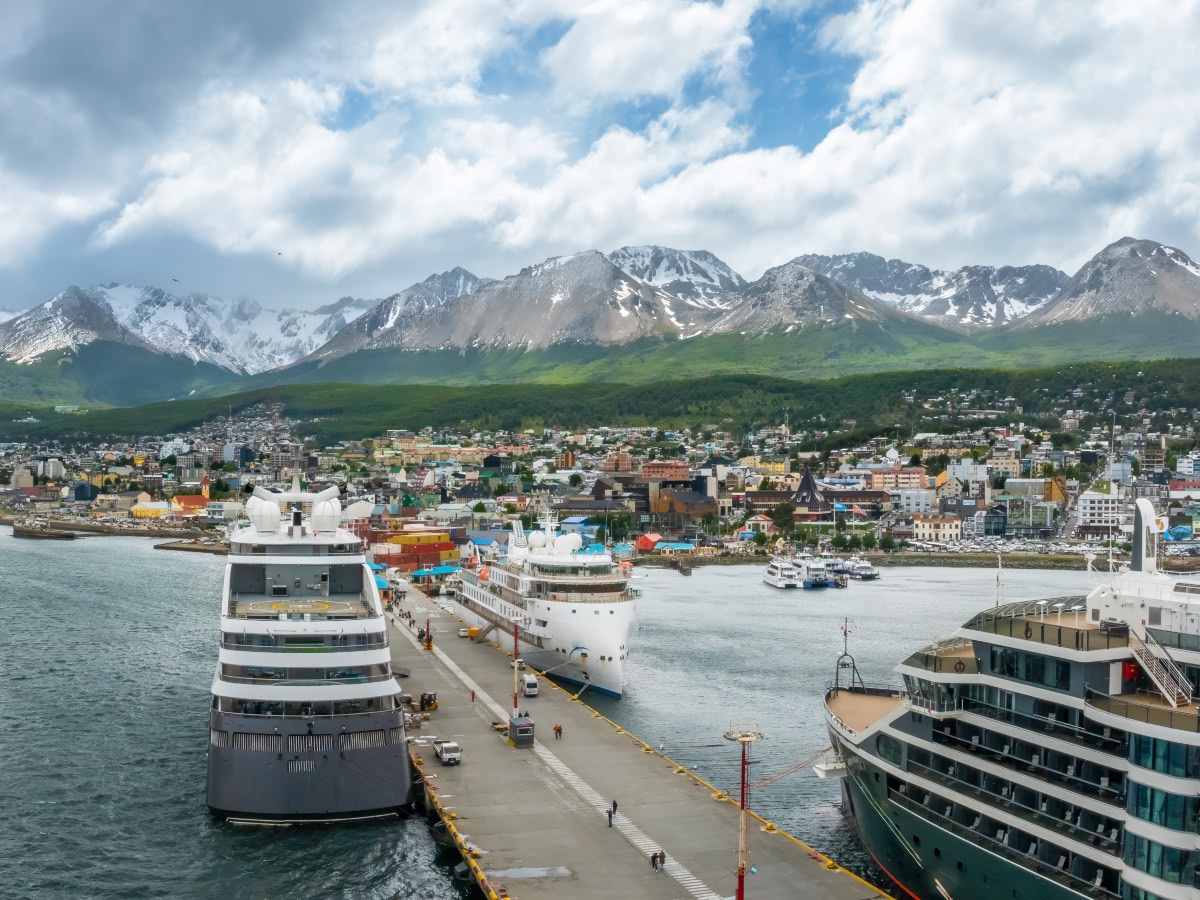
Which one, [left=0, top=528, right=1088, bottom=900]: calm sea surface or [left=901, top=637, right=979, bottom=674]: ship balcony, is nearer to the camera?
[left=901, top=637, right=979, bottom=674]: ship balcony

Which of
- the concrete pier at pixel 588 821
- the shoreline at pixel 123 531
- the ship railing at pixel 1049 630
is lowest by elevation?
the shoreline at pixel 123 531

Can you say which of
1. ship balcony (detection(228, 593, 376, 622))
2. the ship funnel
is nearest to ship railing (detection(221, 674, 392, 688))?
ship balcony (detection(228, 593, 376, 622))

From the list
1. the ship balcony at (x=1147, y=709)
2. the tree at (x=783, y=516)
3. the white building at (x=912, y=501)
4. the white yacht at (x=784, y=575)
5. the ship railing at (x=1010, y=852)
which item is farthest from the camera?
the white building at (x=912, y=501)

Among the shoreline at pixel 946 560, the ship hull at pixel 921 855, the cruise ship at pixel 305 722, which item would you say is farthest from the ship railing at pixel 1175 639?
the shoreline at pixel 946 560

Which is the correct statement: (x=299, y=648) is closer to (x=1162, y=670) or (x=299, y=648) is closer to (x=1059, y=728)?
(x=1059, y=728)

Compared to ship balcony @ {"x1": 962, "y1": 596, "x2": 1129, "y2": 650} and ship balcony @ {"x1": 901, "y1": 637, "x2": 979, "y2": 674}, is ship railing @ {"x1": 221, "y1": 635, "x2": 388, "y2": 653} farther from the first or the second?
ship balcony @ {"x1": 962, "y1": 596, "x2": 1129, "y2": 650}

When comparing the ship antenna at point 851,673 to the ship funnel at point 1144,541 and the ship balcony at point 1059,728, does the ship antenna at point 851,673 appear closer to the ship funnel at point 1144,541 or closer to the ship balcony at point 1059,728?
the ship balcony at point 1059,728
